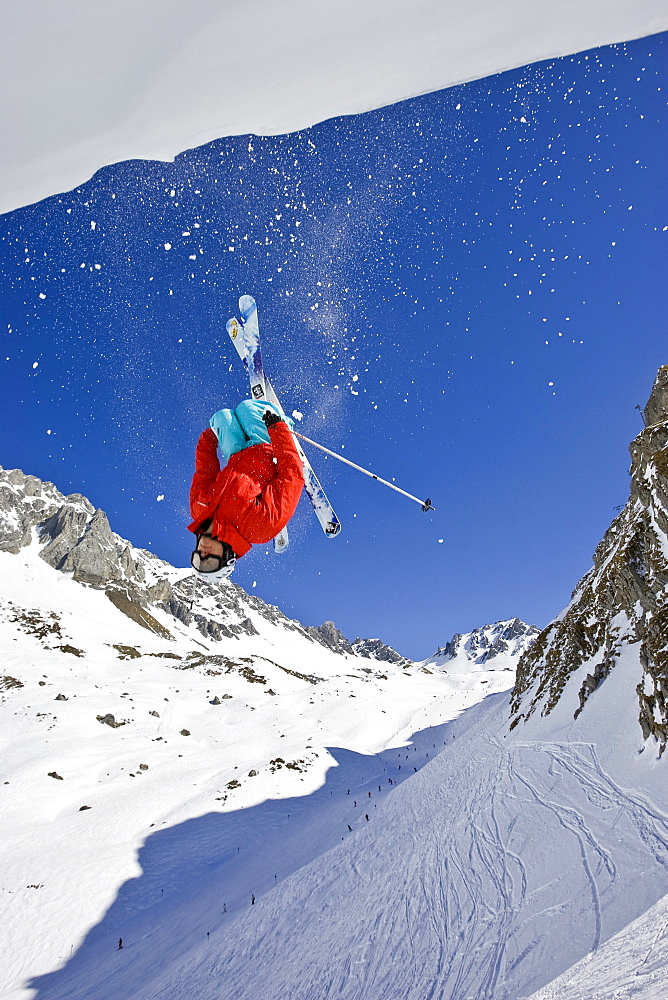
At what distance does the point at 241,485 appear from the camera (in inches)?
139

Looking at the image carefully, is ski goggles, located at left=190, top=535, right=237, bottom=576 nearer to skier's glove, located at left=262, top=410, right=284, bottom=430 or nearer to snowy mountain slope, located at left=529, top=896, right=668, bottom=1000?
skier's glove, located at left=262, top=410, right=284, bottom=430

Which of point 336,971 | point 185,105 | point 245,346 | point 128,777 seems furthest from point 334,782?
point 185,105

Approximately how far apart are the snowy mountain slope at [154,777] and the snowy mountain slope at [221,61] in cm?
381

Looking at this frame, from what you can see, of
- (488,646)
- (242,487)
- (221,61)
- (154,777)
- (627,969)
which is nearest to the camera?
(627,969)

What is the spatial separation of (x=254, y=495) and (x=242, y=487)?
112mm

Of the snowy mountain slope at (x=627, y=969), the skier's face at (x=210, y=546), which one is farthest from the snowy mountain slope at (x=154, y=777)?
the snowy mountain slope at (x=627, y=969)

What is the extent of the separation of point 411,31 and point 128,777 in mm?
26331

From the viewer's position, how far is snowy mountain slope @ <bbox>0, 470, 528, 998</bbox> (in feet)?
41.2

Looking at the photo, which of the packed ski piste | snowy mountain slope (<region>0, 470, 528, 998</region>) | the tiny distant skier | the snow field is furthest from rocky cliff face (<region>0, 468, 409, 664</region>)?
the tiny distant skier

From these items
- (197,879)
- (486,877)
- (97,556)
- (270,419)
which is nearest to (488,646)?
(97,556)

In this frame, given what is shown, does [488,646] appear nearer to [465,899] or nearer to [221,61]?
[465,899]

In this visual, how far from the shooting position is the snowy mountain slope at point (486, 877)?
14.5 feet

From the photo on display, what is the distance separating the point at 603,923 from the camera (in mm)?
3971

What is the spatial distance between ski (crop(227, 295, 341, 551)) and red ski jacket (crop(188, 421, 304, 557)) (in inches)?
99.6
